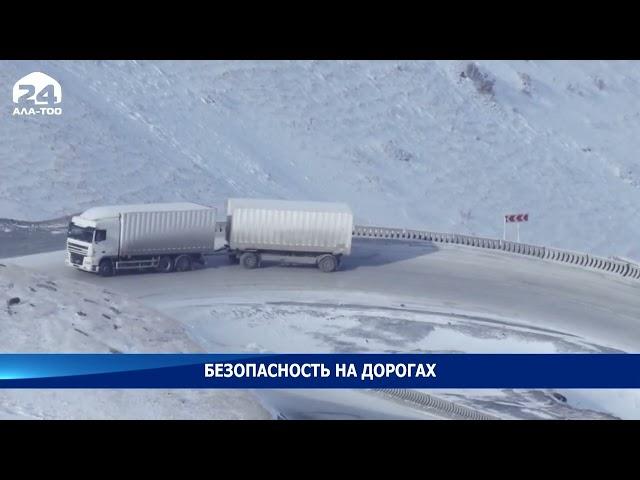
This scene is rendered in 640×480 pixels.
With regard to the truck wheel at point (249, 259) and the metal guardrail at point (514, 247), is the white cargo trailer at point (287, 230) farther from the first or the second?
the metal guardrail at point (514, 247)

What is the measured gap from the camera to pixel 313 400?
4006 cm

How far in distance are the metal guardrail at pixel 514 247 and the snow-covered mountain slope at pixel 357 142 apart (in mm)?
10168

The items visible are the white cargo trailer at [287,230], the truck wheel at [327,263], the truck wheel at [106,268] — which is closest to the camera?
the truck wheel at [106,268]

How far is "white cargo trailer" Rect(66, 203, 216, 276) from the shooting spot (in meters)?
48.9

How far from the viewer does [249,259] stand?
168 ft

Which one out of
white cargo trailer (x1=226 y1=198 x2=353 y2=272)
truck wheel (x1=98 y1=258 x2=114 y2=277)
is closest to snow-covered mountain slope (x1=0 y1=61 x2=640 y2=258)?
truck wheel (x1=98 y1=258 x2=114 y2=277)

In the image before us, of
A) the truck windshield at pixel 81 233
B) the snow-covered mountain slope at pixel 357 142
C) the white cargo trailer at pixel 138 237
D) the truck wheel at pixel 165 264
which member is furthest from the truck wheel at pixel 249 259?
the snow-covered mountain slope at pixel 357 142

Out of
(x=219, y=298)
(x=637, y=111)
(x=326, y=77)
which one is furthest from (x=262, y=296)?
(x=637, y=111)

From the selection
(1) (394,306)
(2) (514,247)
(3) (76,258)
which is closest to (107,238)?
(3) (76,258)

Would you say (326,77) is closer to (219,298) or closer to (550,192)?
(550,192)

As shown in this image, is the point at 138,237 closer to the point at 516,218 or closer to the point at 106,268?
the point at 106,268

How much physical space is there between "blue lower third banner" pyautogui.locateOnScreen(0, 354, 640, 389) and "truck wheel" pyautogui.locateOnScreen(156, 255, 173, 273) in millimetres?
12365

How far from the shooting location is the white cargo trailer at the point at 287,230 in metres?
50.2

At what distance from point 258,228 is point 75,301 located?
9.63 meters
